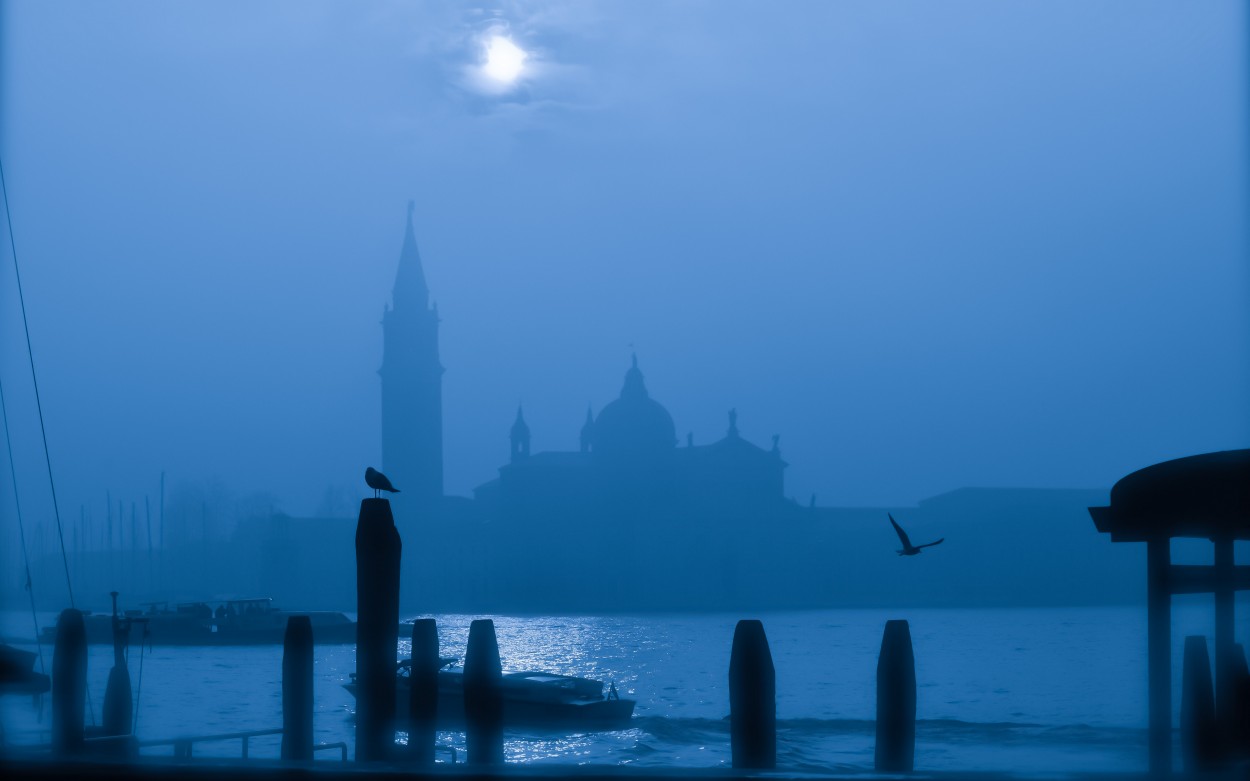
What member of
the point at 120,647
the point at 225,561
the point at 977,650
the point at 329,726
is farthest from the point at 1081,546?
the point at 120,647

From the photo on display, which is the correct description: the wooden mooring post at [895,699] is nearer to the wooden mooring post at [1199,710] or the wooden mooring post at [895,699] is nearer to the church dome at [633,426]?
the wooden mooring post at [1199,710]

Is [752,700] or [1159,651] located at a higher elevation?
[1159,651]

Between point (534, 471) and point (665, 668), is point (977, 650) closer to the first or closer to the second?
point (665, 668)

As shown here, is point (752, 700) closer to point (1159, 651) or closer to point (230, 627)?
point (1159, 651)

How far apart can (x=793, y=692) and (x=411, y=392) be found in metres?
51.2

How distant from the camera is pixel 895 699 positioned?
18.7ft

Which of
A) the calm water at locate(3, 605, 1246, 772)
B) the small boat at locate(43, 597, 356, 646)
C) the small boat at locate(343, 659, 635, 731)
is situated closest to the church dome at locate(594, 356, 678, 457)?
the calm water at locate(3, 605, 1246, 772)

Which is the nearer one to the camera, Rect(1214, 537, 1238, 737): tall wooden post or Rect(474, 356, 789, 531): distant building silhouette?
Rect(1214, 537, 1238, 737): tall wooden post

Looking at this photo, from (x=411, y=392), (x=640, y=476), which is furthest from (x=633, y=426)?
(x=411, y=392)

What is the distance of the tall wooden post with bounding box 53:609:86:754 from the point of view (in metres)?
6.56

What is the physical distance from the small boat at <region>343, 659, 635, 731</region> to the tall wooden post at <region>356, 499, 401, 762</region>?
16.5 meters

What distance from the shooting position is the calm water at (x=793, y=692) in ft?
72.4

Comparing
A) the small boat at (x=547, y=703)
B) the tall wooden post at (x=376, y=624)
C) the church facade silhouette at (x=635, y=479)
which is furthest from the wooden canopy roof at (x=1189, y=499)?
the church facade silhouette at (x=635, y=479)

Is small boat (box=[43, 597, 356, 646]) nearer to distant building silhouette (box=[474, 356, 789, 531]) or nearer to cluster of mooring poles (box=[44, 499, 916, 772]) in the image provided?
distant building silhouette (box=[474, 356, 789, 531])
